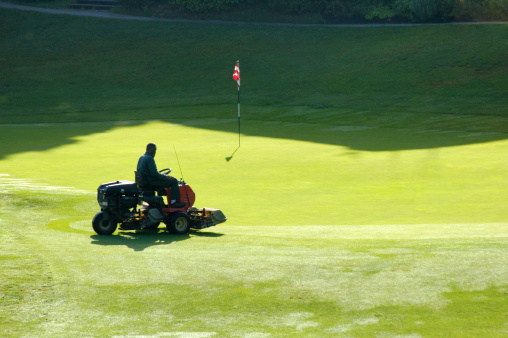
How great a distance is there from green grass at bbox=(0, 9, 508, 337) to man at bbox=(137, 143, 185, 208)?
105cm

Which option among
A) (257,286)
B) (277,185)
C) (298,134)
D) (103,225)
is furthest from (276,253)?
(298,134)

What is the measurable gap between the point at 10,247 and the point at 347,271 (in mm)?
5408

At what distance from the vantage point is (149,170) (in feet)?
44.7

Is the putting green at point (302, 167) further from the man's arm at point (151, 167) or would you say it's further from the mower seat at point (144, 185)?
the man's arm at point (151, 167)

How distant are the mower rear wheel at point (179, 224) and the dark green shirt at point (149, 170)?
0.78 m

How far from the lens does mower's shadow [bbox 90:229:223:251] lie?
1256cm

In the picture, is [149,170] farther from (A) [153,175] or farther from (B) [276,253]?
(B) [276,253]

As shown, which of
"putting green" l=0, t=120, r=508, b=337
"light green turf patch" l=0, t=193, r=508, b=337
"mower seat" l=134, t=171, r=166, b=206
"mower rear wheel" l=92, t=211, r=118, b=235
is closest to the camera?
"light green turf patch" l=0, t=193, r=508, b=337

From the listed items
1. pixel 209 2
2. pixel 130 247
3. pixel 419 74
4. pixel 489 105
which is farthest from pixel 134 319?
pixel 209 2

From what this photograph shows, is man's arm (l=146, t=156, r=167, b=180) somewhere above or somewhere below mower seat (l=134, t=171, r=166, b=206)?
above

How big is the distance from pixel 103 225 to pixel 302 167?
1126 centimetres

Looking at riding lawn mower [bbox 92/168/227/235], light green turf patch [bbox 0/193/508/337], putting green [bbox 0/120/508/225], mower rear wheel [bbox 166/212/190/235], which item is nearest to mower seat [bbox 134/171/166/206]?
riding lawn mower [bbox 92/168/227/235]

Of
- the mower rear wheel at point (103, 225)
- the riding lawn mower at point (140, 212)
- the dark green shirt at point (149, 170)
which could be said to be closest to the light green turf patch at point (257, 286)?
the mower rear wheel at point (103, 225)

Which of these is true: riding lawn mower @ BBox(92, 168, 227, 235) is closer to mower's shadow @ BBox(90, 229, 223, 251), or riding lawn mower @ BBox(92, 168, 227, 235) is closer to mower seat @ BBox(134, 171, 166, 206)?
mower seat @ BBox(134, 171, 166, 206)
